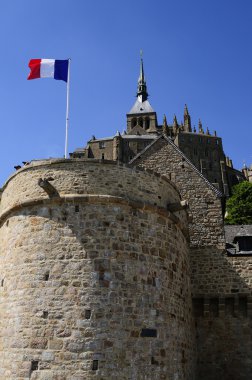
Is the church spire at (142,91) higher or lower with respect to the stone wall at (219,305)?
higher

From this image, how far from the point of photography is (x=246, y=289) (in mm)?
15742

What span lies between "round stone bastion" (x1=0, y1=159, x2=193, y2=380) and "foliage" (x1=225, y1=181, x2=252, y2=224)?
107 ft

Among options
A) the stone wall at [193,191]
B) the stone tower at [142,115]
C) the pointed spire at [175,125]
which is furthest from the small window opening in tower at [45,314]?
the pointed spire at [175,125]

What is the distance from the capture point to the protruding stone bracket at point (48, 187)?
440 inches

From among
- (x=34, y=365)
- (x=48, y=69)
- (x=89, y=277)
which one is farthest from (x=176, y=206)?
(x=48, y=69)

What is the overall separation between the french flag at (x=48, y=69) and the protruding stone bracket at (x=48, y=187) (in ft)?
18.4

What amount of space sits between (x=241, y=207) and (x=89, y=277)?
4006 centimetres

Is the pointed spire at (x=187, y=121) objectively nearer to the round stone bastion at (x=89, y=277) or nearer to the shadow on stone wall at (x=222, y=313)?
the shadow on stone wall at (x=222, y=313)

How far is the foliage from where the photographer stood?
43719 millimetres

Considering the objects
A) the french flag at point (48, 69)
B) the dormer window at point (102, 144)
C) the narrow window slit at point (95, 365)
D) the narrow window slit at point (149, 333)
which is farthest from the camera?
the dormer window at point (102, 144)

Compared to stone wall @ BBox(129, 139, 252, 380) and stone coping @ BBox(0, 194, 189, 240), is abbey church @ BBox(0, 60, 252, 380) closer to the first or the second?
stone coping @ BBox(0, 194, 189, 240)

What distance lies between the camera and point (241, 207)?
47719 millimetres

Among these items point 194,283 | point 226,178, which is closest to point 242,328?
point 194,283

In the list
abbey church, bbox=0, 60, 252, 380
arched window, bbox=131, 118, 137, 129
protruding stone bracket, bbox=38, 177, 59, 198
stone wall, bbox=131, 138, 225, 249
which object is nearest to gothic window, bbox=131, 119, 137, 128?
arched window, bbox=131, 118, 137, 129
